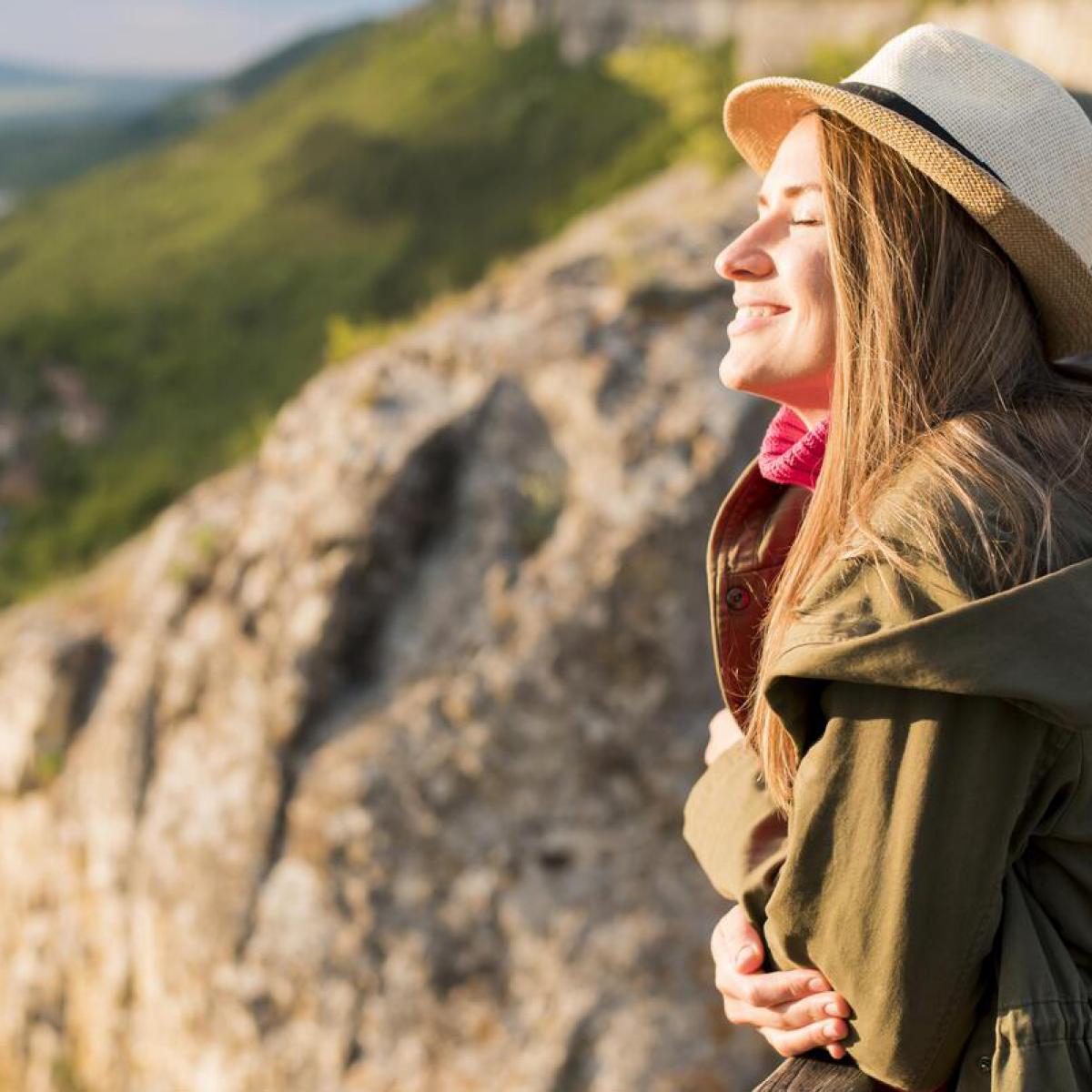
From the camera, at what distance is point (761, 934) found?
2.19 metres

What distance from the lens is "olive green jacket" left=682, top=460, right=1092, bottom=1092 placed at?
169 cm

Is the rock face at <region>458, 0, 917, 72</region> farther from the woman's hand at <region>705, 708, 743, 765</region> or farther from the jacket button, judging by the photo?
the jacket button

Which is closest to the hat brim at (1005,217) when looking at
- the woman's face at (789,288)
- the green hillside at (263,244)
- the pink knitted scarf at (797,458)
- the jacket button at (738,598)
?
the woman's face at (789,288)

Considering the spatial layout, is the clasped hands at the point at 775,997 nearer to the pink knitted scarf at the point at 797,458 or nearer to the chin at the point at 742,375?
the pink knitted scarf at the point at 797,458

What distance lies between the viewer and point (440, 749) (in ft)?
26.6

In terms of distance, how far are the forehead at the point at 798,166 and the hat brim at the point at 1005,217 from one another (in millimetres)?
65

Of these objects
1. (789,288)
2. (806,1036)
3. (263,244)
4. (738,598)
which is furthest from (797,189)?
(263,244)

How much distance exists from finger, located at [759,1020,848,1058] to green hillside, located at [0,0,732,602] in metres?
15.1

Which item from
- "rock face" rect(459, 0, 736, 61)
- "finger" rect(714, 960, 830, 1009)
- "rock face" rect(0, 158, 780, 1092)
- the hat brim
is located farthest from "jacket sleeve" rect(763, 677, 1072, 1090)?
"rock face" rect(459, 0, 736, 61)

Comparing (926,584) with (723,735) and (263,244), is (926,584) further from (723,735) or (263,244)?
(263,244)

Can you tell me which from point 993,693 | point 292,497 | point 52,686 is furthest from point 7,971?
point 993,693

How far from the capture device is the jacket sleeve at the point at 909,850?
67.9 inches

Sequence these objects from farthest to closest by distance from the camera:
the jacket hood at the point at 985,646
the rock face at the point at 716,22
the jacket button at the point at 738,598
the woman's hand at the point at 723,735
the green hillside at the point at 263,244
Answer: the green hillside at the point at 263,244
the rock face at the point at 716,22
the woman's hand at the point at 723,735
the jacket button at the point at 738,598
the jacket hood at the point at 985,646

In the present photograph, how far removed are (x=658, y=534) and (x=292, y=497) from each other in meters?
2.80
